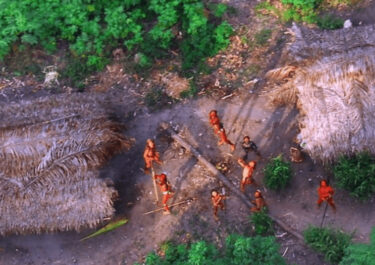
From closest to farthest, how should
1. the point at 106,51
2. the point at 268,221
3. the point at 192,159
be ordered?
the point at 268,221
the point at 192,159
the point at 106,51

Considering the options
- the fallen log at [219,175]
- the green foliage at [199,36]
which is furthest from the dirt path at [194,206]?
the green foliage at [199,36]

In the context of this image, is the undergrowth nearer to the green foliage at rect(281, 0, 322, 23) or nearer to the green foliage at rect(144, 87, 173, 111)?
the green foliage at rect(281, 0, 322, 23)

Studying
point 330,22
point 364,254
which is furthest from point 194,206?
point 330,22

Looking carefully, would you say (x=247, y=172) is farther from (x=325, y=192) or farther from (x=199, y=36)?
(x=199, y=36)

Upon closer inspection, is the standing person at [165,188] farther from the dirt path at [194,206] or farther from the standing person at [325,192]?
the standing person at [325,192]

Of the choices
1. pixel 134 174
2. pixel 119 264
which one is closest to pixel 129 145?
pixel 134 174

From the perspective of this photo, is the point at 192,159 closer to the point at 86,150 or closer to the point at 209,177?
the point at 209,177

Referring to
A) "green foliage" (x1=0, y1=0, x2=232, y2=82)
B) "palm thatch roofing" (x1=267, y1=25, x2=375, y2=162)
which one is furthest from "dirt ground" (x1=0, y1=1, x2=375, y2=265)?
"green foliage" (x1=0, y1=0, x2=232, y2=82)
